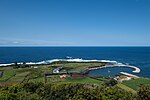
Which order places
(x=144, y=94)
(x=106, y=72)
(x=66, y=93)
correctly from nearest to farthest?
(x=144, y=94) < (x=66, y=93) < (x=106, y=72)

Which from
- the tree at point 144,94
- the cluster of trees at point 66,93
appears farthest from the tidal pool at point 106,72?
the tree at point 144,94

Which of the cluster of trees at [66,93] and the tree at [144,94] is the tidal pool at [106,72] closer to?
the cluster of trees at [66,93]

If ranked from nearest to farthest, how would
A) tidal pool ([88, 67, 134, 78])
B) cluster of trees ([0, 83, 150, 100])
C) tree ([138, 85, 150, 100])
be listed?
tree ([138, 85, 150, 100]) < cluster of trees ([0, 83, 150, 100]) < tidal pool ([88, 67, 134, 78])

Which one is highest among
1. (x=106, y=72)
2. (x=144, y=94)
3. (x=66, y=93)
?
(x=144, y=94)

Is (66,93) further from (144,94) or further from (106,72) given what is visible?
(106,72)

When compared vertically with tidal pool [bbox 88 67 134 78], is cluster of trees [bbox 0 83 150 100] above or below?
above

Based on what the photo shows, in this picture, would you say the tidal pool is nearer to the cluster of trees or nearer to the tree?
the cluster of trees

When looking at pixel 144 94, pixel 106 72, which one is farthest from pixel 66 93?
pixel 106 72

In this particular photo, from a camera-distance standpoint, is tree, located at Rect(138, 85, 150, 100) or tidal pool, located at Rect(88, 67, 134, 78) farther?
tidal pool, located at Rect(88, 67, 134, 78)

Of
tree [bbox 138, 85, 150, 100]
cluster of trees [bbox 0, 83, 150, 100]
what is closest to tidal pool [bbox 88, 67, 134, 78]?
cluster of trees [bbox 0, 83, 150, 100]
